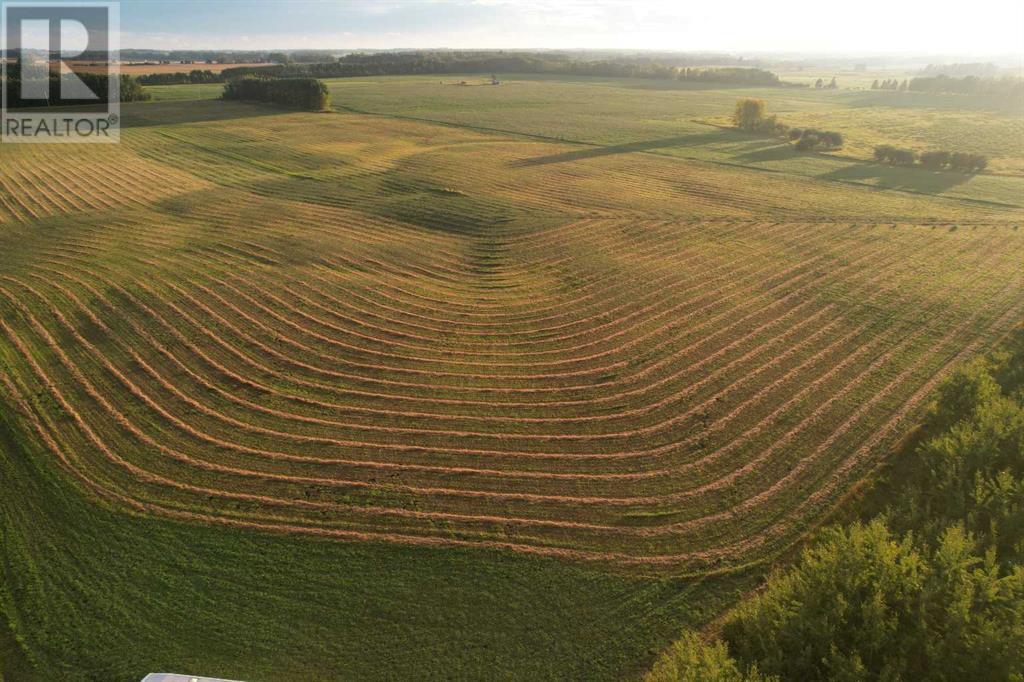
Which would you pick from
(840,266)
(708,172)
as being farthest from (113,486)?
(708,172)

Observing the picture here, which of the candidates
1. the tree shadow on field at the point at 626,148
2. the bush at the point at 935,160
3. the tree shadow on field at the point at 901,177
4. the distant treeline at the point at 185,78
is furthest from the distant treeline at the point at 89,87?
the bush at the point at 935,160

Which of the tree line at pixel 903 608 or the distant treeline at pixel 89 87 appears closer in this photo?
the tree line at pixel 903 608

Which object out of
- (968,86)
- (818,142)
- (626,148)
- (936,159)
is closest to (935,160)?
(936,159)

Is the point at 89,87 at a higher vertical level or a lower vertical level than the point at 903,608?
higher

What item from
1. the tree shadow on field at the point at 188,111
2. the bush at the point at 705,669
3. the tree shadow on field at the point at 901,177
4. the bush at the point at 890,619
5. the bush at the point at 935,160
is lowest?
the bush at the point at 705,669

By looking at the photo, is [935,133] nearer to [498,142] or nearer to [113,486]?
[498,142]

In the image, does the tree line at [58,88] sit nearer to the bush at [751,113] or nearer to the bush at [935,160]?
the bush at [751,113]

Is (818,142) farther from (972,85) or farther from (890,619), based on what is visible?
(972,85)
